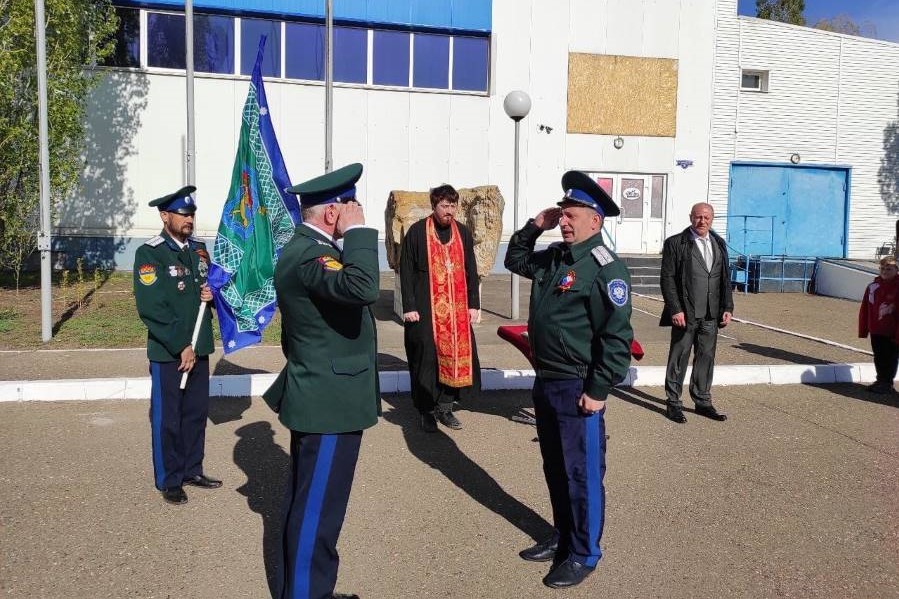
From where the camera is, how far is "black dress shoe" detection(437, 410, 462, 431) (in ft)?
21.0

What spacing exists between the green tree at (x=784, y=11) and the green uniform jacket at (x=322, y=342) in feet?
150

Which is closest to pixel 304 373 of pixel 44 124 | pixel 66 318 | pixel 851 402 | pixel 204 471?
pixel 204 471

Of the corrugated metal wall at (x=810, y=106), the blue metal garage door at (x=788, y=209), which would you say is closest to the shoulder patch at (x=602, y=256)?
the corrugated metal wall at (x=810, y=106)

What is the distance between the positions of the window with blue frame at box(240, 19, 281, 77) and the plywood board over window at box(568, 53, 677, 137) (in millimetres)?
7887

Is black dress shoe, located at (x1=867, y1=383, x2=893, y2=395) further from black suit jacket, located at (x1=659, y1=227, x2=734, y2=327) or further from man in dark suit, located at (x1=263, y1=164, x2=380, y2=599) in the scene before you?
man in dark suit, located at (x1=263, y1=164, x2=380, y2=599)

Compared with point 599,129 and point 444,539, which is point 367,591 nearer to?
point 444,539

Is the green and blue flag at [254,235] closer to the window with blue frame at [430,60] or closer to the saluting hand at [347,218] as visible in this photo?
the saluting hand at [347,218]

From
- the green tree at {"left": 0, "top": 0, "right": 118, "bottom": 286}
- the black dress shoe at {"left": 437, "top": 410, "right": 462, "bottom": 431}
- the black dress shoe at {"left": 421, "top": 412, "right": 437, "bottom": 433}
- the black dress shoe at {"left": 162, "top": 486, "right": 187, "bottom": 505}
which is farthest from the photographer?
the green tree at {"left": 0, "top": 0, "right": 118, "bottom": 286}

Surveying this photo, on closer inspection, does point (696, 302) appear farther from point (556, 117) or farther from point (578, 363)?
point (556, 117)

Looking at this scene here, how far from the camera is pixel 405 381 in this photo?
25.1 ft

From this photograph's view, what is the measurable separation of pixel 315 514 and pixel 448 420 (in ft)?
11.0

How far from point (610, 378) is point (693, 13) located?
20.6m

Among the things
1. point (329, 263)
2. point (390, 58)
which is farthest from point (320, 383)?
point (390, 58)

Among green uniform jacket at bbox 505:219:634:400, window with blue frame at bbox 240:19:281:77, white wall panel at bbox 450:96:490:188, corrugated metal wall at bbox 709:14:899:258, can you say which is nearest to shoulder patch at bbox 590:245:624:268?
green uniform jacket at bbox 505:219:634:400
